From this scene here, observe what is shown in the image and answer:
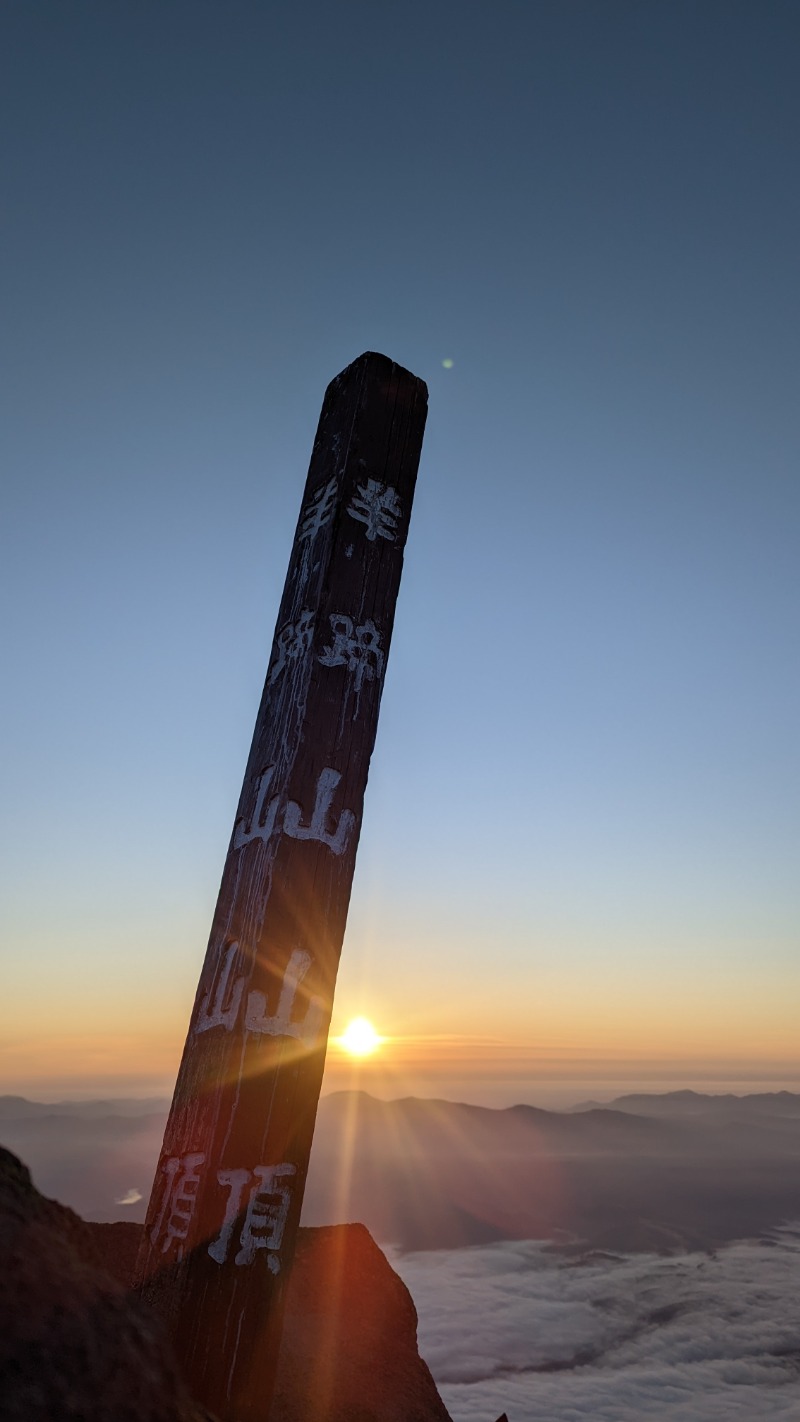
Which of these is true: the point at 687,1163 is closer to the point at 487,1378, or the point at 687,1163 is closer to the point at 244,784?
the point at 487,1378

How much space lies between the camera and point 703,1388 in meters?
8.01

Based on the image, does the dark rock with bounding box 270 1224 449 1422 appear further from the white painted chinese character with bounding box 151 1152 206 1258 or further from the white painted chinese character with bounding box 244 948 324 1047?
the white painted chinese character with bounding box 244 948 324 1047

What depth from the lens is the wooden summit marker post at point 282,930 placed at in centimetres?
202

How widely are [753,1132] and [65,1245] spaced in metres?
38.5

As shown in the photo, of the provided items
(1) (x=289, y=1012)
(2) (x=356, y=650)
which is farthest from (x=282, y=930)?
(2) (x=356, y=650)

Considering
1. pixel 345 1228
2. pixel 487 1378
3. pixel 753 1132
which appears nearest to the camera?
pixel 345 1228

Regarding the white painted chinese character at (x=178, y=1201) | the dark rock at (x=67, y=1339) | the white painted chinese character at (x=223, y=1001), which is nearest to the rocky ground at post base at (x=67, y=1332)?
the dark rock at (x=67, y=1339)

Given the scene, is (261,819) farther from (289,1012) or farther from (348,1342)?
(348,1342)

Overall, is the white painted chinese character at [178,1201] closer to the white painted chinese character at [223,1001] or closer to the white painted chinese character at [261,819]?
the white painted chinese character at [223,1001]

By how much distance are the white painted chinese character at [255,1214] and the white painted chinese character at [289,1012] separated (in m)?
0.34

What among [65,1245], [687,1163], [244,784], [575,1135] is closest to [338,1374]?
[244,784]

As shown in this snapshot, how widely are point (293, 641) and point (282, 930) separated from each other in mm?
982

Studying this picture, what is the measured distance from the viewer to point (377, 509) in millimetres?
2896

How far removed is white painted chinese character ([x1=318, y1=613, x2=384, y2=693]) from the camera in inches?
104
